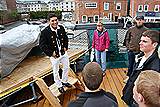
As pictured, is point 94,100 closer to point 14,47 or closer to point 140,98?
point 140,98

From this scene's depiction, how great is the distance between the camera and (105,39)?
13.0 ft

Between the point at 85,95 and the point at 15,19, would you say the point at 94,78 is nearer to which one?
the point at 85,95

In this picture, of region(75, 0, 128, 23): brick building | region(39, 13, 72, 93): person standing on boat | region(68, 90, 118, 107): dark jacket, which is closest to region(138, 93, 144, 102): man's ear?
region(68, 90, 118, 107): dark jacket

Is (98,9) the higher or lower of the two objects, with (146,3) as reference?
lower

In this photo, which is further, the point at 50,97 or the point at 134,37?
the point at 134,37

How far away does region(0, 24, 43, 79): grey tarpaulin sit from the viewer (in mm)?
3375

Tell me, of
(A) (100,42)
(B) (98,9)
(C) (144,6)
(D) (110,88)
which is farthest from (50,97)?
(B) (98,9)

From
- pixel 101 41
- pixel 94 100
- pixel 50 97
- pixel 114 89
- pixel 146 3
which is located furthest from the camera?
pixel 146 3

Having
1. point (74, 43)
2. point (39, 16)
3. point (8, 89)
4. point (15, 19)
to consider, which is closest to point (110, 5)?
point (39, 16)

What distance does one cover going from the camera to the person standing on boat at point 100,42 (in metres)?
3.91

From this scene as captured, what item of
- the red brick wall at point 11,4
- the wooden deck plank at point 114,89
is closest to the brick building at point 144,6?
the red brick wall at point 11,4

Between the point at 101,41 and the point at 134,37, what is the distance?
67 centimetres

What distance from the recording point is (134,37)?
3.50 meters

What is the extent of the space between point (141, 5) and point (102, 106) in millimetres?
28246
